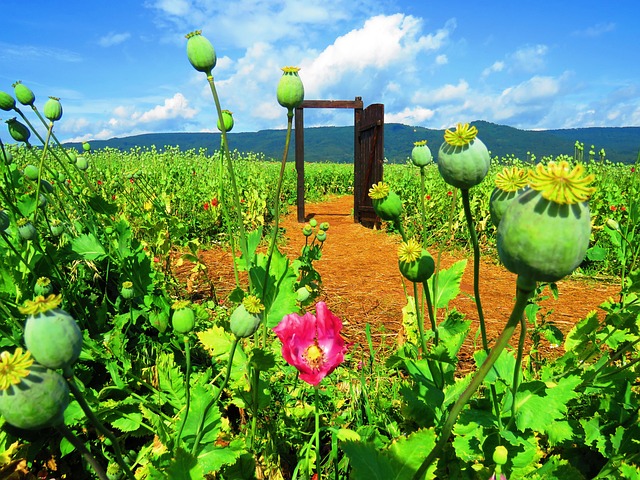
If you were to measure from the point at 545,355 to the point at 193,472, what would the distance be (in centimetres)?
244

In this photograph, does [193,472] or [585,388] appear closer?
[193,472]

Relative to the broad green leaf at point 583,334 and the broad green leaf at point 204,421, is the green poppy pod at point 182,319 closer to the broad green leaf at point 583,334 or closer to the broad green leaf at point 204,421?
the broad green leaf at point 204,421

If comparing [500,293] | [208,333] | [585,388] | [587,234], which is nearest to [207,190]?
[500,293]

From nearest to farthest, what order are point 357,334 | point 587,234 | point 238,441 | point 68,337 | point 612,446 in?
point 587,234 < point 68,337 < point 238,441 < point 612,446 < point 357,334

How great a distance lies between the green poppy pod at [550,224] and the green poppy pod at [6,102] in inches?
75.2

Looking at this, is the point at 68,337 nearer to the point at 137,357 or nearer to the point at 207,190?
the point at 137,357

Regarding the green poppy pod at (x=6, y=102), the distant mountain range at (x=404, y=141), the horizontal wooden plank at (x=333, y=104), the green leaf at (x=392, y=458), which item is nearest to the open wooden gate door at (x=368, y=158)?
the horizontal wooden plank at (x=333, y=104)

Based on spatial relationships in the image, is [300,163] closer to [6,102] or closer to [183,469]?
[6,102]

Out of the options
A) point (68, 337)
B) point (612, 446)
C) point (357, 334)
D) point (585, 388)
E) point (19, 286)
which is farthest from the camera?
point (357, 334)

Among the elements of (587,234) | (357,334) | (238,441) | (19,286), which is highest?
(587,234)

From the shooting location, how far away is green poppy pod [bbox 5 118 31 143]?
5.93 ft

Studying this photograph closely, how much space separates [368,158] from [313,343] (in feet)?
23.5

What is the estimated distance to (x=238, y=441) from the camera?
1.28m

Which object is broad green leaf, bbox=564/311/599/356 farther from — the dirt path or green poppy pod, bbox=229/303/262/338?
green poppy pod, bbox=229/303/262/338
